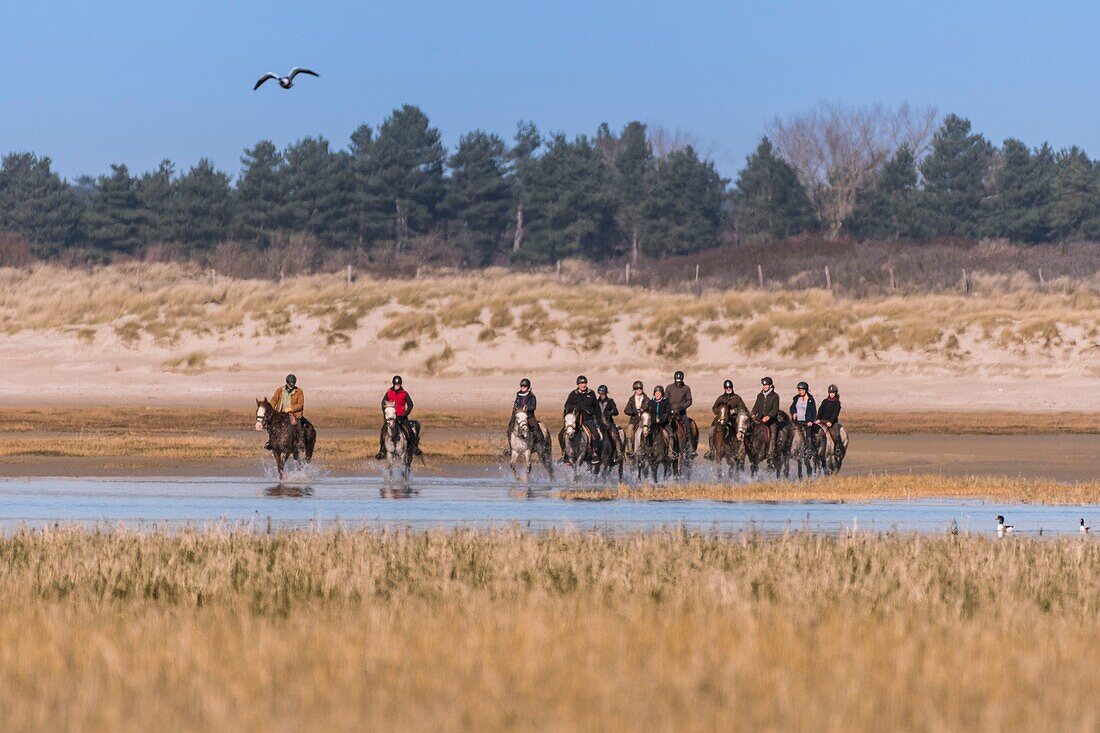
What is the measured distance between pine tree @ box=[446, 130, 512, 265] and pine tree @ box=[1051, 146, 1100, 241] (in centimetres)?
3221

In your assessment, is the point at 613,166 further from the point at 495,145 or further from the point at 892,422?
the point at 892,422

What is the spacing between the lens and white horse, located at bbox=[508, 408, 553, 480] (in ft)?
93.9

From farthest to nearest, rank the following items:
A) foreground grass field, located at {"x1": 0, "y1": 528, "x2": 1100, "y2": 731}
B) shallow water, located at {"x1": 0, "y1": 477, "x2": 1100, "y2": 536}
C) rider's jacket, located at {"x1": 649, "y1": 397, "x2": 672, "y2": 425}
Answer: rider's jacket, located at {"x1": 649, "y1": 397, "x2": 672, "y2": 425}
shallow water, located at {"x1": 0, "y1": 477, "x2": 1100, "y2": 536}
foreground grass field, located at {"x1": 0, "y1": 528, "x2": 1100, "y2": 731}

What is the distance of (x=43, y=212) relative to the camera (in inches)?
4395

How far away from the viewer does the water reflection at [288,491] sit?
25125 mm

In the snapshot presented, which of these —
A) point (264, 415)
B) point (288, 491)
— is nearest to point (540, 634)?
point (288, 491)

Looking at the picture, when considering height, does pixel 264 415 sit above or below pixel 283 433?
above

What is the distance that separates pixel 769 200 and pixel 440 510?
8603 cm

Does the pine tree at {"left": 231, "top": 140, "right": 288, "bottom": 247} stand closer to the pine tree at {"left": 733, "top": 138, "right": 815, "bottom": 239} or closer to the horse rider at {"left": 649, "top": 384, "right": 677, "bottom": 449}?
the pine tree at {"left": 733, "top": 138, "right": 815, "bottom": 239}

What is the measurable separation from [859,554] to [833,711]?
729cm

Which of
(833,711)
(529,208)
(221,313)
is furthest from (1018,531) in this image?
(529,208)

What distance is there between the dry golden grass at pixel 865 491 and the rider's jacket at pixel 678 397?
2090mm

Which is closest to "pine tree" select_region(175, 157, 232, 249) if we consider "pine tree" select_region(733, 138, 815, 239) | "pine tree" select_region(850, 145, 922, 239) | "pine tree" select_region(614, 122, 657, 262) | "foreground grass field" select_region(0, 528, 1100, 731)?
"pine tree" select_region(614, 122, 657, 262)

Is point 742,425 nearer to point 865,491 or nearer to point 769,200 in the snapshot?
point 865,491
